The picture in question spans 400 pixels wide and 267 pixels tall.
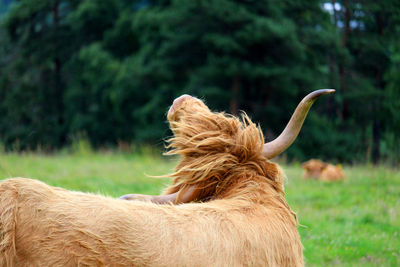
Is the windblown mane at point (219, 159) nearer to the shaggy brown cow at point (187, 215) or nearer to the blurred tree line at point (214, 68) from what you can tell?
the shaggy brown cow at point (187, 215)

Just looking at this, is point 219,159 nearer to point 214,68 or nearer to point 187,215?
point 187,215

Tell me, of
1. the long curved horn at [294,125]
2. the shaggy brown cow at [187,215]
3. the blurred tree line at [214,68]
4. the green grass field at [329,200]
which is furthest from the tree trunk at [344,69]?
the shaggy brown cow at [187,215]

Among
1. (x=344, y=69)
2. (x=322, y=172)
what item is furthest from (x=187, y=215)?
(x=344, y=69)

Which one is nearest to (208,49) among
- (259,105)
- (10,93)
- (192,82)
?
(192,82)

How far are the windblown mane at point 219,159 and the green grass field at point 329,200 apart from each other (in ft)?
1.25

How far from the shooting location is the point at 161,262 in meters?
2.09

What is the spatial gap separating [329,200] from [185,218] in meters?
6.19

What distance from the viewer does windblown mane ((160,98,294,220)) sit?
9.81 ft

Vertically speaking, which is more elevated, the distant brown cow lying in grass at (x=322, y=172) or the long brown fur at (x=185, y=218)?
the long brown fur at (x=185, y=218)

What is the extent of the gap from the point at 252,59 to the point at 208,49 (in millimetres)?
2525

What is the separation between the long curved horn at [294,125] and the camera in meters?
3.01

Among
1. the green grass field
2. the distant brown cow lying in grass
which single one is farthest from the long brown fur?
the distant brown cow lying in grass

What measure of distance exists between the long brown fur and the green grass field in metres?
0.53

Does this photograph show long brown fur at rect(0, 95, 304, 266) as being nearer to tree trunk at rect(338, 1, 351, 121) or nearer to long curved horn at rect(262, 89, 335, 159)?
long curved horn at rect(262, 89, 335, 159)
